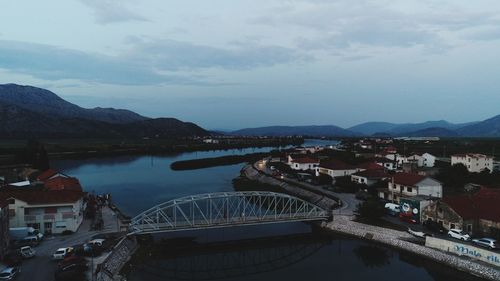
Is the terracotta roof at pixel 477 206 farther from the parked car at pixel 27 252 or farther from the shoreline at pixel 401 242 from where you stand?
the parked car at pixel 27 252

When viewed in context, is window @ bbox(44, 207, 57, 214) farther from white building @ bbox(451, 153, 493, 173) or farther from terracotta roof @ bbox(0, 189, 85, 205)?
white building @ bbox(451, 153, 493, 173)

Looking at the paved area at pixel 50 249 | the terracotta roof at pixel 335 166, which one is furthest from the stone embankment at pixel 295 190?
the paved area at pixel 50 249

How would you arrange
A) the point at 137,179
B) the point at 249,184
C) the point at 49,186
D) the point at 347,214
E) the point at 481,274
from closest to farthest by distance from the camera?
1. the point at 481,274
2. the point at 347,214
3. the point at 49,186
4. the point at 249,184
5. the point at 137,179

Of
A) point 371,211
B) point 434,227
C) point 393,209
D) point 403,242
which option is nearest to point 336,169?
point 393,209

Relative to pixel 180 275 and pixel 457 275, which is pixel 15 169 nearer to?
pixel 180 275

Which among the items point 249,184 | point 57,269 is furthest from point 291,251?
point 249,184

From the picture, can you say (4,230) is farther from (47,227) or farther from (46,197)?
(46,197)

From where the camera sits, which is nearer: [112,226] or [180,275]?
[180,275]

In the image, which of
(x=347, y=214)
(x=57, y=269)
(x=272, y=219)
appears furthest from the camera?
(x=347, y=214)
